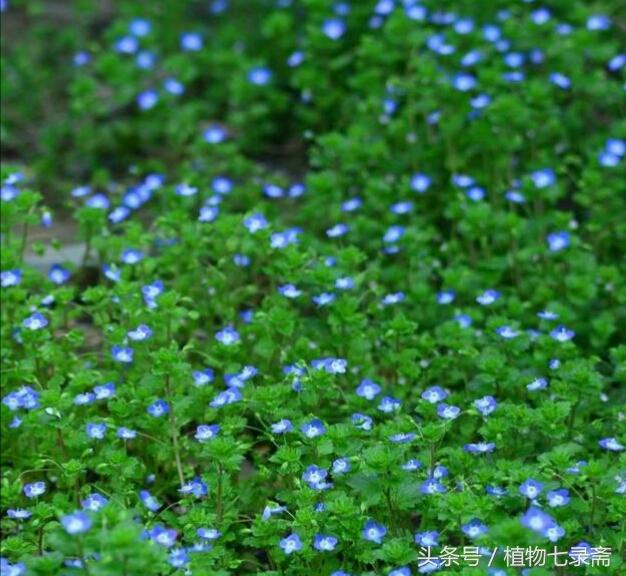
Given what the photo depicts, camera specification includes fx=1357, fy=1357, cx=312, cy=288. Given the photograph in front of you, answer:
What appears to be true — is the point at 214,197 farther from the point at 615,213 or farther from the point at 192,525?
the point at 192,525

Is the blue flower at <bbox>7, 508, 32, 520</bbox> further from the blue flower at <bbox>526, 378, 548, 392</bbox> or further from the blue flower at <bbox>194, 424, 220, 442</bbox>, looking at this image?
the blue flower at <bbox>526, 378, 548, 392</bbox>

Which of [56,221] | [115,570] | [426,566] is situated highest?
[115,570]

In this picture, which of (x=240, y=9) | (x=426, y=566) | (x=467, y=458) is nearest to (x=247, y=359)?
(x=467, y=458)

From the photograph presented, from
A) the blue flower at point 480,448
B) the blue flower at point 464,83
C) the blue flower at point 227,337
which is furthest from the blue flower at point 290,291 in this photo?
the blue flower at point 464,83

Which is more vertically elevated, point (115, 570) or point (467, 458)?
point (115, 570)

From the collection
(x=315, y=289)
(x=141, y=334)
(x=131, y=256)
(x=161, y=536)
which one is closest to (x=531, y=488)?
(x=161, y=536)

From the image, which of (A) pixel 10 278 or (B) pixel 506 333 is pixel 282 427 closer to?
(B) pixel 506 333
